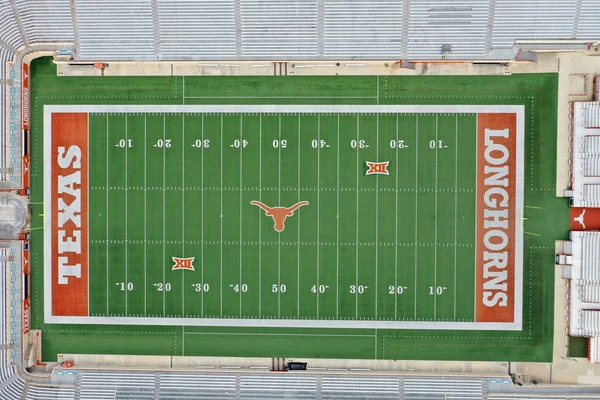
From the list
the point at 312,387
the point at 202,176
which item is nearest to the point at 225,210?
the point at 202,176

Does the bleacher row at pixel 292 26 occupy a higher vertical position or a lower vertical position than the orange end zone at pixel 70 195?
higher

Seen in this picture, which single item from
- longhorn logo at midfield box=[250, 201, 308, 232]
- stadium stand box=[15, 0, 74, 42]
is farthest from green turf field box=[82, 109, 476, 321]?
stadium stand box=[15, 0, 74, 42]

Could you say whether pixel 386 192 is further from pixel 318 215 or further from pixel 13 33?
pixel 13 33

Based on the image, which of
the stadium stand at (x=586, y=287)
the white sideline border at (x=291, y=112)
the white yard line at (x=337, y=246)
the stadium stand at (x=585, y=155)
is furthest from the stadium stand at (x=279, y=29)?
the stadium stand at (x=586, y=287)

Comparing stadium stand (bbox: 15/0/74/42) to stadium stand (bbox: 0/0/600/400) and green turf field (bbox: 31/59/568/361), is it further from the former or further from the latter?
green turf field (bbox: 31/59/568/361)

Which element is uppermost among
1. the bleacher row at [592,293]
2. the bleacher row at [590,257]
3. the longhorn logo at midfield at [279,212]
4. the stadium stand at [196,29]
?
the stadium stand at [196,29]

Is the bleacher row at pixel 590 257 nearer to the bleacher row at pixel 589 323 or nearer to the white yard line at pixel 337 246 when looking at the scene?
the bleacher row at pixel 589 323
